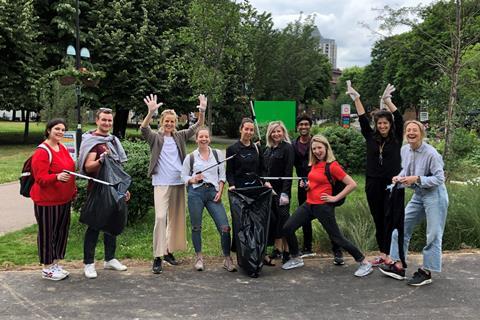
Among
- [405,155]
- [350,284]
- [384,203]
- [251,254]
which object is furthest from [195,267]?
[405,155]

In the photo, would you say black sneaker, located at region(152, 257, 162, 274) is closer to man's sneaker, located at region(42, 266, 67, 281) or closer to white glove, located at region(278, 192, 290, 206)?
man's sneaker, located at region(42, 266, 67, 281)

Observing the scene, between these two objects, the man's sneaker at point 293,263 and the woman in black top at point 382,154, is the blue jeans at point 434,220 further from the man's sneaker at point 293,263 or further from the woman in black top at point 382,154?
the man's sneaker at point 293,263

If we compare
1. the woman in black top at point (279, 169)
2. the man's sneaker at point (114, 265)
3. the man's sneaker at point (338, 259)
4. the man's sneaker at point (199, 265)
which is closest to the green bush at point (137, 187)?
the man's sneaker at point (114, 265)

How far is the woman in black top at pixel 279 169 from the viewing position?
5.35 meters

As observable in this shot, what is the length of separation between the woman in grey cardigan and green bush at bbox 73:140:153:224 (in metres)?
1.22

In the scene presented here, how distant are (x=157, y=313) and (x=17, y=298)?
1.39m

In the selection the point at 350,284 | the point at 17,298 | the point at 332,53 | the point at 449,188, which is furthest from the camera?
the point at 332,53

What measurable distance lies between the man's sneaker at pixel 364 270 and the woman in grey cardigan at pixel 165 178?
2064 mm

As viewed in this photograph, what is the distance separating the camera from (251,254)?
505 cm

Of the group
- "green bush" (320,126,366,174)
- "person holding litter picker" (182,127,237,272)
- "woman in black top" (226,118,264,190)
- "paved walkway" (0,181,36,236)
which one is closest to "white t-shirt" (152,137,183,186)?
"person holding litter picker" (182,127,237,272)

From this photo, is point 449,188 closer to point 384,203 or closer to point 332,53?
point 384,203

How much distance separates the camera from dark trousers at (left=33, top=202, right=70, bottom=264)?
4855 mm

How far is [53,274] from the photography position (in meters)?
4.93

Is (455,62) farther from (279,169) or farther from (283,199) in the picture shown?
(283,199)
